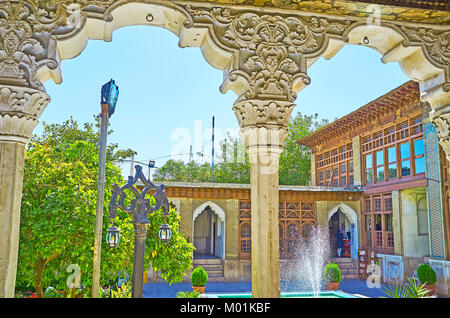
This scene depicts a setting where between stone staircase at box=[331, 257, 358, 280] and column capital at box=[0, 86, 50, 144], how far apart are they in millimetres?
16801

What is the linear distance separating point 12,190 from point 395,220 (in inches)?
603

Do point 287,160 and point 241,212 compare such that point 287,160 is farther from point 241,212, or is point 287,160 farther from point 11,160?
point 11,160

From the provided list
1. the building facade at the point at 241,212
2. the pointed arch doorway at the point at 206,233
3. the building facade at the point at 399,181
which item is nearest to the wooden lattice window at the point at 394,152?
the building facade at the point at 399,181

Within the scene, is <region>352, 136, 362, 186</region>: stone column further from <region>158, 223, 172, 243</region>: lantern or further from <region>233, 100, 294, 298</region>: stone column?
<region>233, 100, 294, 298</region>: stone column

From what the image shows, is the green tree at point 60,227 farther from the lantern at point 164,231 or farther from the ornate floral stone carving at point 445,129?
the ornate floral stone carving at point 445,129

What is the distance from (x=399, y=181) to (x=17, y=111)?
49.4 feet

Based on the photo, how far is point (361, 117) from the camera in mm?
17469

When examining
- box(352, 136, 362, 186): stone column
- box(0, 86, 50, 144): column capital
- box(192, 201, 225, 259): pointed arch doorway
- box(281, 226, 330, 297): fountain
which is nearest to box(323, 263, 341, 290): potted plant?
box(281, 226, 330, 297): fountain

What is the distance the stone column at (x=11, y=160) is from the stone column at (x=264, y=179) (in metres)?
1.59

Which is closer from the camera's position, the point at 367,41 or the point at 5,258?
the point at 5,258

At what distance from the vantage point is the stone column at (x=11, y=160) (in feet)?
8.62
